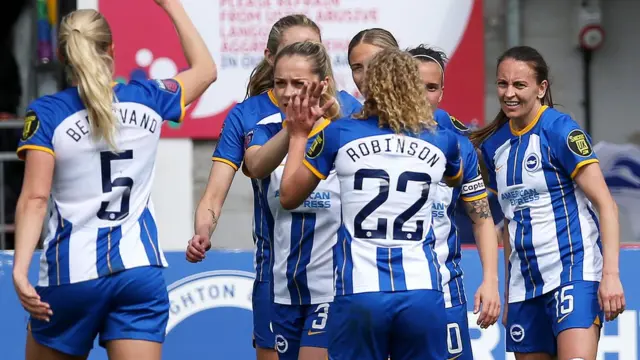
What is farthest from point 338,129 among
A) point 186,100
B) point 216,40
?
point 216,40

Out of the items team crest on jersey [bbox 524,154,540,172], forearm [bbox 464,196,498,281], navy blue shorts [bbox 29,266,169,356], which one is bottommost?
navy blue shorts [bbox 29,266,169,356]

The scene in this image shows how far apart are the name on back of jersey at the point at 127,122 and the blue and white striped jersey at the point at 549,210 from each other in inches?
73.4

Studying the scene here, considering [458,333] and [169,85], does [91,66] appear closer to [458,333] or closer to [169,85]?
[169,85]

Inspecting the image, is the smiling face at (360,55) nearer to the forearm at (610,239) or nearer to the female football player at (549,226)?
the female football player at (549,226)

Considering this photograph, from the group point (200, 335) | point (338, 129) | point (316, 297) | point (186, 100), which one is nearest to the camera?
point (338, 129)

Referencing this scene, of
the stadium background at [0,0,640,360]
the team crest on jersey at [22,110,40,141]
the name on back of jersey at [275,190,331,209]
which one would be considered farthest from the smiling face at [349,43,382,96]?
the stadium background at [0,0,640,360]

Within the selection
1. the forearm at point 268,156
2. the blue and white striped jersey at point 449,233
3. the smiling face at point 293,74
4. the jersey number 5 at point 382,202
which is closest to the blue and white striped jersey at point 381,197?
the jersey number 5 at point 382,202

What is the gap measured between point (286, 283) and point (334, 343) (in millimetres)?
893

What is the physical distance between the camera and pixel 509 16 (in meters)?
9.52

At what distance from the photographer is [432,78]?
18.6 feet

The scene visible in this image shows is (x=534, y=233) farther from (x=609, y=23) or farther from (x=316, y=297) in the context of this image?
(x=609, y=23)

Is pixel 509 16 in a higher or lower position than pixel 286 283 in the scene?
higher

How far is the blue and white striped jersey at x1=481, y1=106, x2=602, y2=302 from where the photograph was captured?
218 inches

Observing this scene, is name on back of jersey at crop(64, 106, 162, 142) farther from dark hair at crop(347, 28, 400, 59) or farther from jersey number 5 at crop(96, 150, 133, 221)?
dark hair at crop(347, 28, 400, 59)
